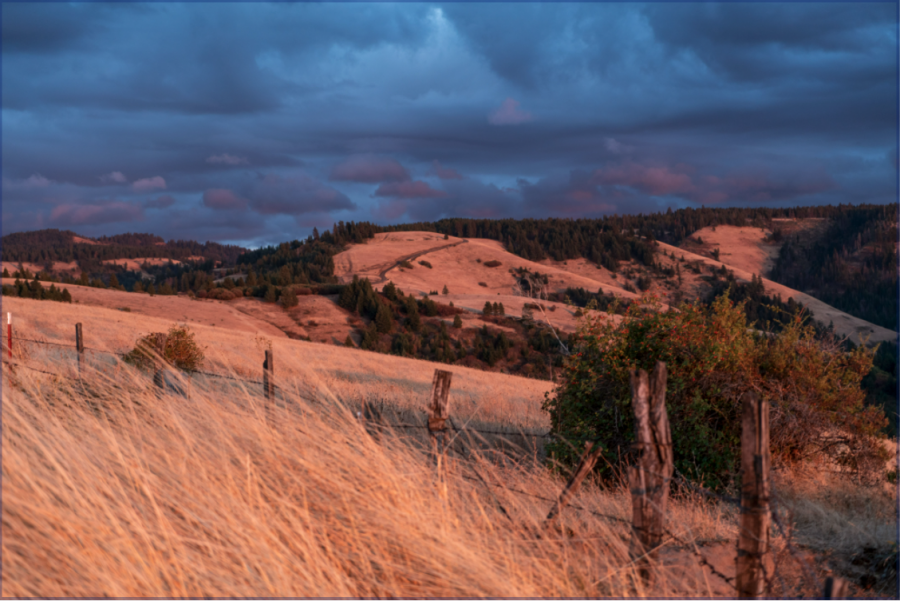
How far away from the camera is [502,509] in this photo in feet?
14.6

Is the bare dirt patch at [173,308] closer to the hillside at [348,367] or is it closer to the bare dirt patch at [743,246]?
the hillside at [348,367]

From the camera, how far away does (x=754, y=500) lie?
3500 millimetres

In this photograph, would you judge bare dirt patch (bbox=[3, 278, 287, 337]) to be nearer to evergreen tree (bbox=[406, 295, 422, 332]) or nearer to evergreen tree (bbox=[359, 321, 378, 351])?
evergreen tree (bbox=[359, 321, 378, 351])

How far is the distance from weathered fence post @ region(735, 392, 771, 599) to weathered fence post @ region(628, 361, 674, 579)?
19.4 inches

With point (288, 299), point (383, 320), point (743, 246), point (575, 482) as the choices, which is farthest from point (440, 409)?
point (743, 246)

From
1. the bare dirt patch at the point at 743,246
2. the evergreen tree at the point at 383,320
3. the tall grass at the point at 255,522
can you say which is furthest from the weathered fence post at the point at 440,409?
the bare dirt patch at the point at 743,246

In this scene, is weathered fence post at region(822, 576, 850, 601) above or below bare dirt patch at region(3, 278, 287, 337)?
above

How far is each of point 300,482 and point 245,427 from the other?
2.61 ft

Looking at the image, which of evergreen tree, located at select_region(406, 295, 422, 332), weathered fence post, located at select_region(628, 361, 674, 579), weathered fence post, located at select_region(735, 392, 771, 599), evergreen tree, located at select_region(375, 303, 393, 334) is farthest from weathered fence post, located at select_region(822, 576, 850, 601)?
evergreen tree, located at select_region(406, 295, 422, 332)

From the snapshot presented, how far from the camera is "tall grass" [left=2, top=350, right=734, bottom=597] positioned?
113 inches

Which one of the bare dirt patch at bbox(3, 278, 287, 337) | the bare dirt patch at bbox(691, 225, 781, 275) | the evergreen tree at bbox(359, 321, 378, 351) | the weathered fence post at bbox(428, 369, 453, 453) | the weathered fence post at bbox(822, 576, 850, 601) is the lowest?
the evergreen tree at bbox(359, 321, 378, 351)

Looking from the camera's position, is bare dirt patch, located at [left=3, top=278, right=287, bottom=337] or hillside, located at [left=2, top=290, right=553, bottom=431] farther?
bare dirt patch, located at [left=3, top=278, right=287, bottom=337]

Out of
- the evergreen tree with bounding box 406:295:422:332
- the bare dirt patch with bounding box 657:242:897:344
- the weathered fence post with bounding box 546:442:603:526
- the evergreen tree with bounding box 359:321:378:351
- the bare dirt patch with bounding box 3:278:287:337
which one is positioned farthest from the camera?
the bare dirt patch with bounding box 657:242:897:344

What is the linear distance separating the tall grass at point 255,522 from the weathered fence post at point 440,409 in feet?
2.35
